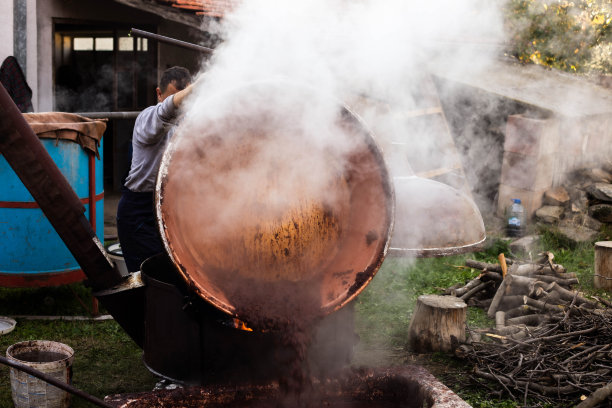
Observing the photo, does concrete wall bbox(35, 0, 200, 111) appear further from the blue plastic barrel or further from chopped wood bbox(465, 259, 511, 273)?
chopped wood bbox(465, 259, 511, 273)

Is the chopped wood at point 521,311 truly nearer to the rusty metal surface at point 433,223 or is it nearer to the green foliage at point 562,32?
the rusty metal surface at point 433,223

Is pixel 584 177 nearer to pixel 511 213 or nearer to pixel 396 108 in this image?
pixel 511 213

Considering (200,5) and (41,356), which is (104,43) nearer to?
(200,5)

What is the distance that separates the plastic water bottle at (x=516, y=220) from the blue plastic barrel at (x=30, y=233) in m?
5.32

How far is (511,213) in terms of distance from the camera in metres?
7.94

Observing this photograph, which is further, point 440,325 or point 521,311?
point 521,311

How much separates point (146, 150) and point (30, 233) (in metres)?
1.22

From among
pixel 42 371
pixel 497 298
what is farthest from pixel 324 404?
pixel 497 298

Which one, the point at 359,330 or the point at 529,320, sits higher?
the point at 529,320

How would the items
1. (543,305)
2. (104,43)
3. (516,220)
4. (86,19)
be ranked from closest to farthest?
1. (543,305)
2. (516,220)
3. (86,19)
4. (104,43)

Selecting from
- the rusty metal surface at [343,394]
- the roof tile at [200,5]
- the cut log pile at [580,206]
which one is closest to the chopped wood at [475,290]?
the cut log pile at [580,206]

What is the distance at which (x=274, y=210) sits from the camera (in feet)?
9.37

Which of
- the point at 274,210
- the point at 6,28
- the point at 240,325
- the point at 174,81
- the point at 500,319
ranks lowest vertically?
the point at 500,319

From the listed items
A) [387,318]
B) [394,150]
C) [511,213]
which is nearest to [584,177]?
[511,213]
